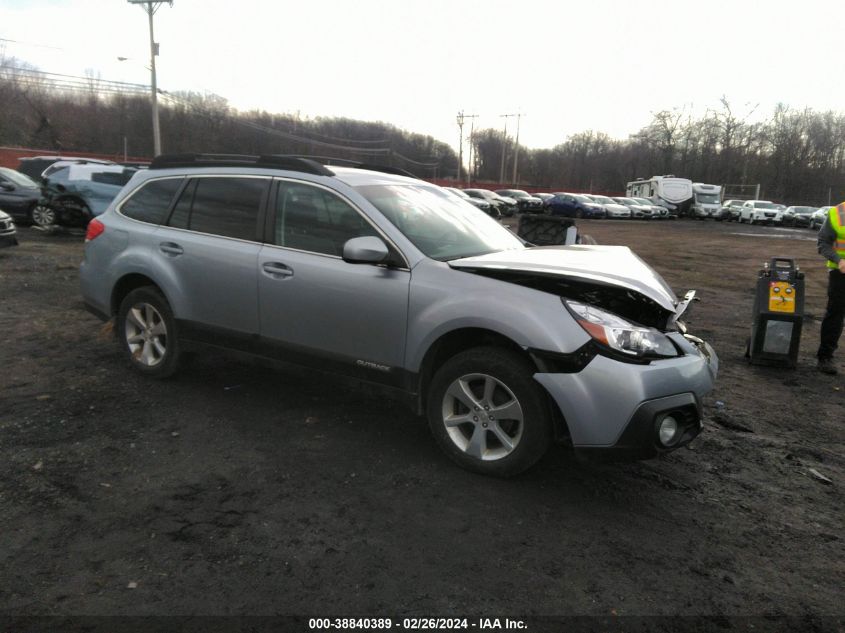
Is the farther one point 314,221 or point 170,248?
point 170,248

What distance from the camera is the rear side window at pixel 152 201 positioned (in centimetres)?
499

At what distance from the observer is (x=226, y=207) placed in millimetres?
4613

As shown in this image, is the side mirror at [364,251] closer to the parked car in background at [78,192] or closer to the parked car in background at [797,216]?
the parked car in background at [78,192]

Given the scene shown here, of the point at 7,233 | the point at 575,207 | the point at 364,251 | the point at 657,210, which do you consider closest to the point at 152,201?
the point at 364,251

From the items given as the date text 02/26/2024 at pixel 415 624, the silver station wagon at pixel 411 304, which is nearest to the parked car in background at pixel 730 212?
the silver station wagon at pixel 411 304

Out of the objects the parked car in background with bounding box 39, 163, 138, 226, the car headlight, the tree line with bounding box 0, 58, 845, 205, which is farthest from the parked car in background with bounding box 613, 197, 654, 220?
the car headlight

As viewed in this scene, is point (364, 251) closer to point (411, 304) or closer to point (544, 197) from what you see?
point (411, 304)

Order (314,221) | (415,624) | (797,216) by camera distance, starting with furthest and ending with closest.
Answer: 1. (797,216)
2. (314,221)
3. (415,624)

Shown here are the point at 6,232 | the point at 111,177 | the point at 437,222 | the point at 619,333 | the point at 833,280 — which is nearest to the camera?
the point at 619,333

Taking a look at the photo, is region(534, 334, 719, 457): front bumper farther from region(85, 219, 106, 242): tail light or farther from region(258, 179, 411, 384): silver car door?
region(85, 219, 106, 242): tail light

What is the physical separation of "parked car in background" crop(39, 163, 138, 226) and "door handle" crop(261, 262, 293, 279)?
12.3 m

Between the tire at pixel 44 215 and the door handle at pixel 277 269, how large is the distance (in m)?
13.4

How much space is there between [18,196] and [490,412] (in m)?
16.9

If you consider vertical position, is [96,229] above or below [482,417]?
above
